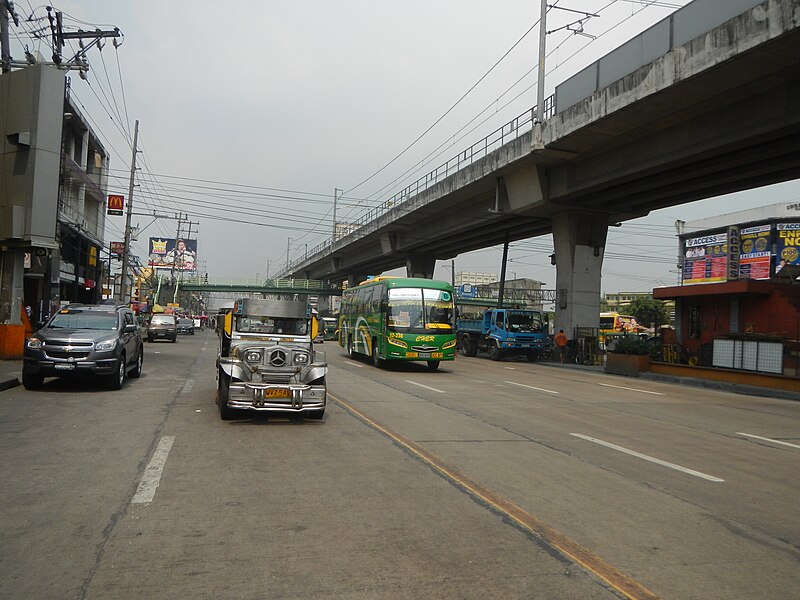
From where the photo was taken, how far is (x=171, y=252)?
282 ft

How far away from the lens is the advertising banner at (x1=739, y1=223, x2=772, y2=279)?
42688 mm

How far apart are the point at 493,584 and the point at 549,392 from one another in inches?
530

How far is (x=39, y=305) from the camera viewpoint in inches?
1216

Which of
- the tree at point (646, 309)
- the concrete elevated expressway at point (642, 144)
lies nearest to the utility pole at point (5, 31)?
the concrete elevated expressway at point (642, 144)

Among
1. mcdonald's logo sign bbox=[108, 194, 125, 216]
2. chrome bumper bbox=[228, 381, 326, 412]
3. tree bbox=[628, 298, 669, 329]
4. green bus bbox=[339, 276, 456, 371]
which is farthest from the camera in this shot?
tree bbox=[628, 298, 669, 329]

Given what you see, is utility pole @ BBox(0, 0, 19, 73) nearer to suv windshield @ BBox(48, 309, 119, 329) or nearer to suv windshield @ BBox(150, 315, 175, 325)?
suv windshield @ BBox(48, 309, 119, 329)

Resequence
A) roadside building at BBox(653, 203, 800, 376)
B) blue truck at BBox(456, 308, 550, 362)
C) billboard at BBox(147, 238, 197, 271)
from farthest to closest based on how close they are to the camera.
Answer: billboard at BBox(147, 238, 197, 271), blue truck at BBox(456, 308, 550, 362), roadside building at BBox(653, 203, 800, 376)

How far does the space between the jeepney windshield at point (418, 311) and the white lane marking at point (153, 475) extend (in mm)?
14143

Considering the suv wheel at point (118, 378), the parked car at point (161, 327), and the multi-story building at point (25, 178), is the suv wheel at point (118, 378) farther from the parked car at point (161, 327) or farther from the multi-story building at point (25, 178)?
the parked car at point (161, 327)

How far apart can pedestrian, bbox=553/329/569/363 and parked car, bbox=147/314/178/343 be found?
2372cm

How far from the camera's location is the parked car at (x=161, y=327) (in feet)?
128

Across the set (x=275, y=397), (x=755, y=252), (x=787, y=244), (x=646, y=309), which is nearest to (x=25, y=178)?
(x=275, y=397)

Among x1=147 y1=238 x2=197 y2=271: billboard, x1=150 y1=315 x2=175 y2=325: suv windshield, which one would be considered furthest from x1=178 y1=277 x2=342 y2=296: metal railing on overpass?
x1=150 y1=315 x2=175 y2=325: suv windshield

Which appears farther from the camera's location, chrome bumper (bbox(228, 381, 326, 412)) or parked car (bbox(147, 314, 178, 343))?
parked car (bbox(147, 314, 178, 343))
